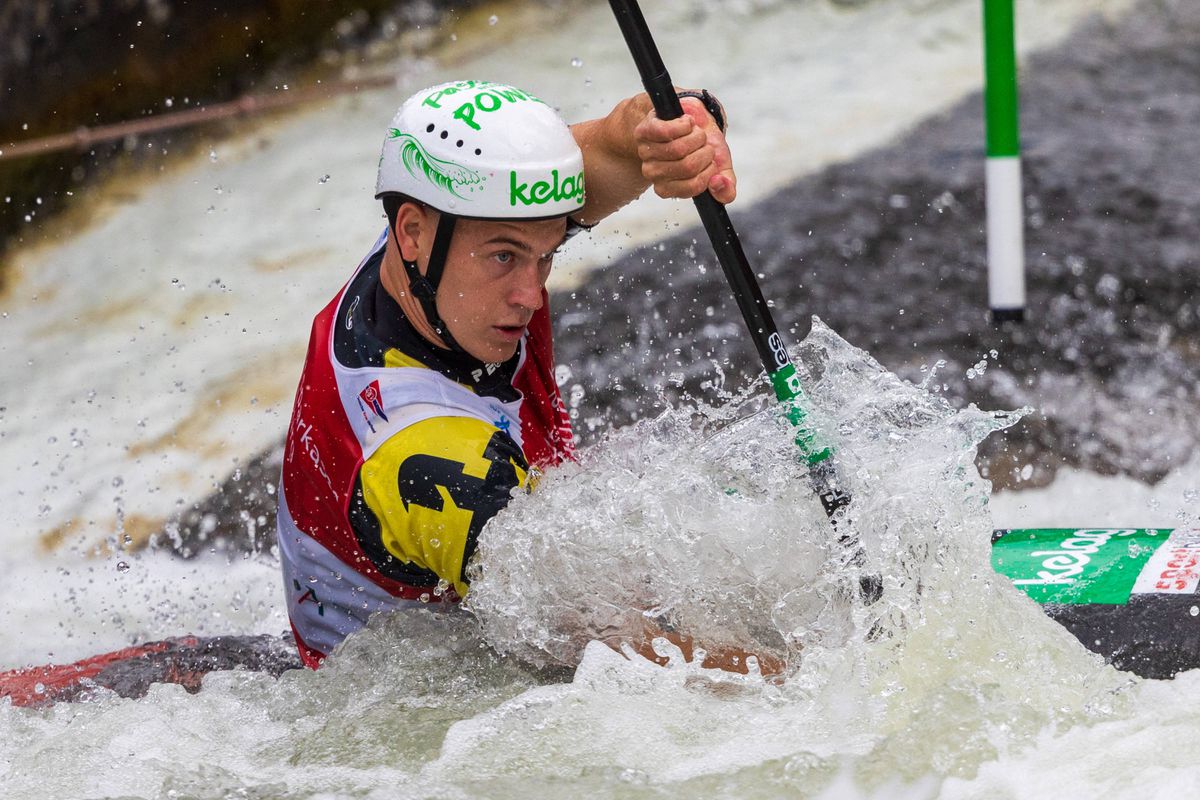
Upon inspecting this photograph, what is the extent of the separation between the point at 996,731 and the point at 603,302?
135 inches

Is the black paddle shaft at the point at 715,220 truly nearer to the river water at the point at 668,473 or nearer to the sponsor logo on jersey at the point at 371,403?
the river water at the point at 668,473

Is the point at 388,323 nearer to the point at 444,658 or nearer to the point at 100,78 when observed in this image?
the point at 444,658

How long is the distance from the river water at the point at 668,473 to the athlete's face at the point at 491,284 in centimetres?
29

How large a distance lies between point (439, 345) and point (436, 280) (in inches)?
4.7

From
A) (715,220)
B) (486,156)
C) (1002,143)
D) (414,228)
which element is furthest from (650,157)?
(1002,143)

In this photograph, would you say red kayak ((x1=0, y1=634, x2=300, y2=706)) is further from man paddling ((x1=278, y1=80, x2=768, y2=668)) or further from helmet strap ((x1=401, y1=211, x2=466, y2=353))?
helmet strap ((x1=401, y1=211, x2=466, y2=353))

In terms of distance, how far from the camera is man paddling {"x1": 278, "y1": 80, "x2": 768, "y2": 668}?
2.45 m

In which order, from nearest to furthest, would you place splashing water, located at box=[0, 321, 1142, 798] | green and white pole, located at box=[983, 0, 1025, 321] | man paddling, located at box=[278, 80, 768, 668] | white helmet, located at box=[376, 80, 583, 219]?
splashing water, located at box=[0, 321, 1142, 798]
man paddling, located at box=[278, 80, 768, 668]
white helmet, located at box=[376, 80, 583, 219]
green and white pole, located at box=[983, 0, 1025, 321]

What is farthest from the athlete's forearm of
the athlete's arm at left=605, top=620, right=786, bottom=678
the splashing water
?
the athlete's arm at left=605, top=620, right=786, bottom=678

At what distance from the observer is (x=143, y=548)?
15.6 ft

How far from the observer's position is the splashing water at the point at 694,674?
91.4 inches

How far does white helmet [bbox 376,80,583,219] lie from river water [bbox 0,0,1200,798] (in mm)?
498

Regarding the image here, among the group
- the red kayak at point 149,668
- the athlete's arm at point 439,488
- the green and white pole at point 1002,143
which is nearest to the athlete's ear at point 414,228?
the athlete's arm at point 439,488

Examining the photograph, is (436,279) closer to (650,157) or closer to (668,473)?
(650,157)
